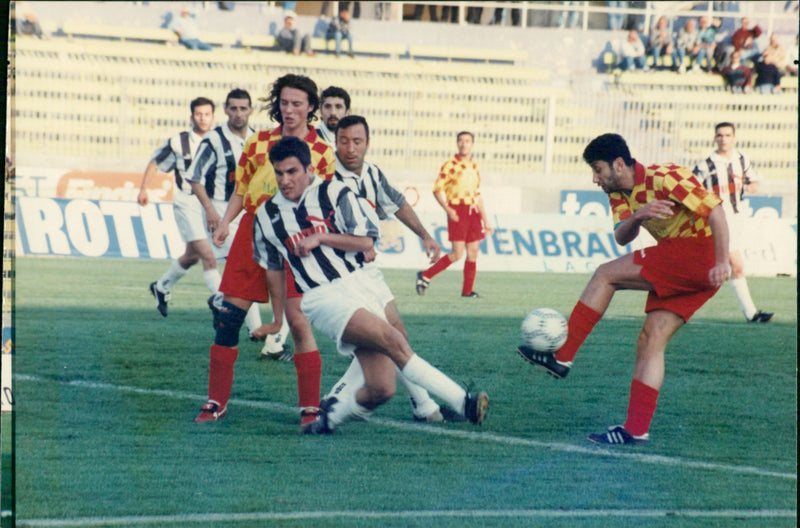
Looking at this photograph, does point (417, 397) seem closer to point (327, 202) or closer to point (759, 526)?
point (327, 202)

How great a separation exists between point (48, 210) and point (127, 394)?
9.56 meters

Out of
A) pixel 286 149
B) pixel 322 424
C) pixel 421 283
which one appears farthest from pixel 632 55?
pixel 322 424

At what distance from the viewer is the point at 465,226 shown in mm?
12266

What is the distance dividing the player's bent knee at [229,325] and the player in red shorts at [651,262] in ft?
4.76

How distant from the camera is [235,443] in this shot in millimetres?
4840

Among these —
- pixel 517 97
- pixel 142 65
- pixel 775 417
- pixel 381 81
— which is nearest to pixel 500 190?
pixel 517 97

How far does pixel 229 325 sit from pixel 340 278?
0.81 meters

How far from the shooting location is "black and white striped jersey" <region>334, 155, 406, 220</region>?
551cm

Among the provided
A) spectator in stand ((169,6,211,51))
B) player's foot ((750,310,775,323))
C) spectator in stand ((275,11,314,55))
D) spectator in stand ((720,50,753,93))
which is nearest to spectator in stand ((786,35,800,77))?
spectator in stand ((720,50,753,93))

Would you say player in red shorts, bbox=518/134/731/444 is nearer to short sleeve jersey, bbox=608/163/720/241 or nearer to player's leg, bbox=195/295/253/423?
short sleeve jersey, bbox=608/163/720/241

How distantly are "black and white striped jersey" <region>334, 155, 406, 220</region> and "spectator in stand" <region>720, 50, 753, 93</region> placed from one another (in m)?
16.7

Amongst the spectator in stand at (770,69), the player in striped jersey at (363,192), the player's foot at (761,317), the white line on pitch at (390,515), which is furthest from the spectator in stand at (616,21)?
the white line on pitch at (390,515)

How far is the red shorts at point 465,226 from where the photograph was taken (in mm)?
12242

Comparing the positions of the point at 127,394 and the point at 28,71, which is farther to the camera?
the point at 28,71
